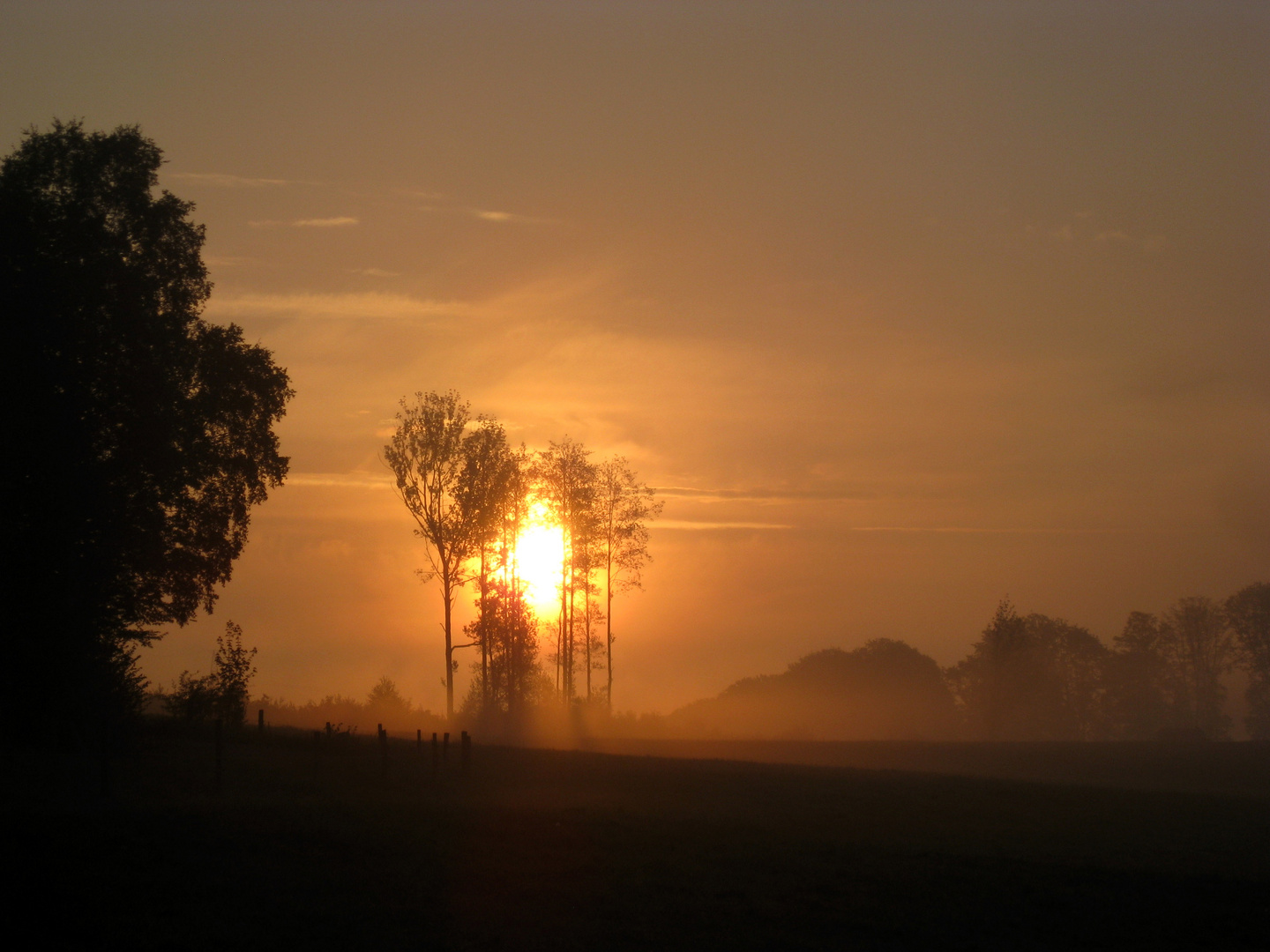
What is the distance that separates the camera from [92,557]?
26250 millimetres

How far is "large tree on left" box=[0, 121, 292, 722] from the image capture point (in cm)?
2528

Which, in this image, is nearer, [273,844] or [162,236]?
[273,844]

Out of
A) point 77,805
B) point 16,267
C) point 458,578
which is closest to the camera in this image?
point 77,805

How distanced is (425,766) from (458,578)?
2092cm

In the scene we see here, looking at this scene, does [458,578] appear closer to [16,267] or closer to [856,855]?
[16,267]

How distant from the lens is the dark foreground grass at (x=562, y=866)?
1488cm

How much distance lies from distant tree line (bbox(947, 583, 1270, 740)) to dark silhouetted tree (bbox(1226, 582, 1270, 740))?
97mm

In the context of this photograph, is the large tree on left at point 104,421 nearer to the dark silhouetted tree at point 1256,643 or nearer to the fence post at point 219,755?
the fence post at point 219,755

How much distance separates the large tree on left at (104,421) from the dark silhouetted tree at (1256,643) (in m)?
109


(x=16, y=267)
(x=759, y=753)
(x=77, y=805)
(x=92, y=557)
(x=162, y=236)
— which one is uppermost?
(x=162, y=236)

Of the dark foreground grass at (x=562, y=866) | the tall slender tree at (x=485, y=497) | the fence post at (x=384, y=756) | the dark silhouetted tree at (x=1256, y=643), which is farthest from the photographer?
the dark silhouetted tree at (x=1256, y=643)

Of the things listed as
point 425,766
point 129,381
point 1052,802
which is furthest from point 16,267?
point 1052,802

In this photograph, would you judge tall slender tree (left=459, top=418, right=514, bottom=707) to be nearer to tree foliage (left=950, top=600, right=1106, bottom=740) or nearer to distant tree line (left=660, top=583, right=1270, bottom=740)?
distant tree line (left=660, top=583, right=1270, bottom=740)

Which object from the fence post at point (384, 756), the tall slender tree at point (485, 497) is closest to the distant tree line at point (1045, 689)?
the tall slender tree at point (485, 497)
